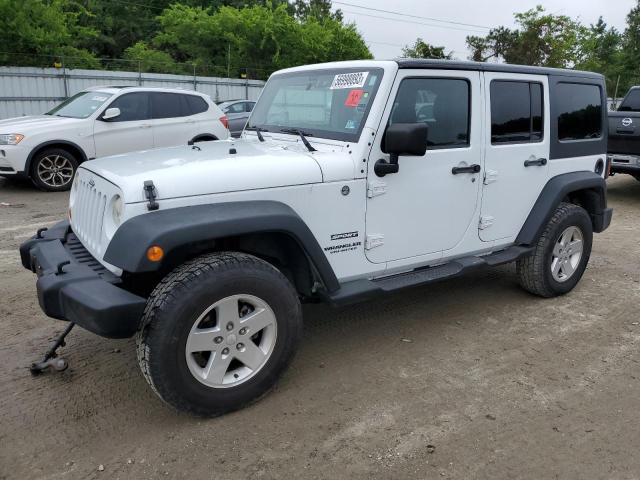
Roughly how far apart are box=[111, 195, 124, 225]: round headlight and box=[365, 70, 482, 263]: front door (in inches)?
57.1

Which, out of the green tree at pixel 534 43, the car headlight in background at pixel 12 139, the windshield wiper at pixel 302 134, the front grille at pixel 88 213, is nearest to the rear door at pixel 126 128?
the car headlight in background at pixel 12 139

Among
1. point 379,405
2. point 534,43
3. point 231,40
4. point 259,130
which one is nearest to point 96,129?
point 259,130

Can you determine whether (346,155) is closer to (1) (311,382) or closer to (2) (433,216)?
(2) (433,216)

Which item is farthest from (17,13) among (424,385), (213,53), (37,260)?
(424,385)

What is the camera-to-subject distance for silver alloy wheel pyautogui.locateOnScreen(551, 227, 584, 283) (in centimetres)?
480

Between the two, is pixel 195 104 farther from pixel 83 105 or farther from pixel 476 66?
pixel 476 66

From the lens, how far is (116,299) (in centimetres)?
261

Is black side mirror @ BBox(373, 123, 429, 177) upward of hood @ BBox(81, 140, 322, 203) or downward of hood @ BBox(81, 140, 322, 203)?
upward

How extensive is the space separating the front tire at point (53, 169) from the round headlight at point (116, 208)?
269 inches

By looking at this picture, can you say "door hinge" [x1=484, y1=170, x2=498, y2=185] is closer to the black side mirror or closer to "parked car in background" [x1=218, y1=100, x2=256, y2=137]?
Result: the black side mirror

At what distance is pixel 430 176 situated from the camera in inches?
147

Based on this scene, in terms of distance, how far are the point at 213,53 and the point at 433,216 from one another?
97.9 feet

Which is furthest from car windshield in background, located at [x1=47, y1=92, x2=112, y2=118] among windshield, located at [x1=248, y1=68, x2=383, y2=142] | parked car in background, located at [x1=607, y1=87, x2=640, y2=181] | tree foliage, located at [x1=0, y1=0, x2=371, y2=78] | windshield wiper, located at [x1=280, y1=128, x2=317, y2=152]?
tree foliage, located at [x1=0, y1=0, x2=371, y2=78]

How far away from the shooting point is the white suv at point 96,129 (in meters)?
→ 8.67
